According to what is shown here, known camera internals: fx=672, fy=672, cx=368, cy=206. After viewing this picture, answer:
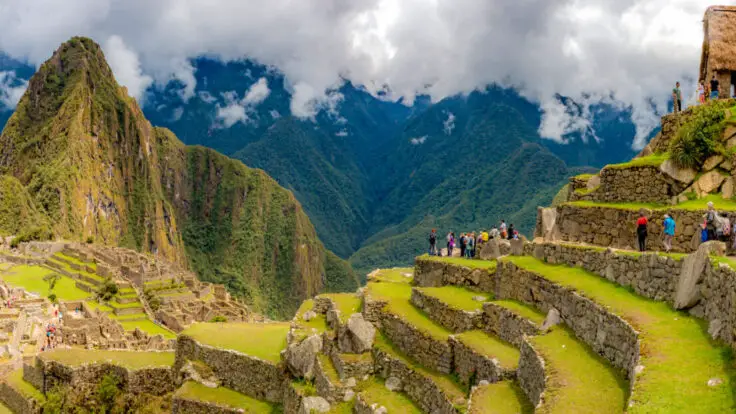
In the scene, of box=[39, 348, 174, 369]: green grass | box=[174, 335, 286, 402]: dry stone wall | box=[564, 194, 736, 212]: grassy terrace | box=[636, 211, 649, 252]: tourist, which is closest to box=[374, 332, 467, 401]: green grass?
box=[174, 335, 286, 402]: dry stone wall

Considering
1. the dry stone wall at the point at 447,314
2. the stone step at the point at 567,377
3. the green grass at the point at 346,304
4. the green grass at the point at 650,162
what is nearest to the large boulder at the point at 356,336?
the green grass at the point at 346,304

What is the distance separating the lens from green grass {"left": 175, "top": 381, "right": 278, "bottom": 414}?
60.1ft

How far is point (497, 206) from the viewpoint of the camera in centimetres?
17538

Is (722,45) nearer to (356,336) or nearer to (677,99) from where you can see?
(677,99)

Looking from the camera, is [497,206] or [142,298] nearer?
[142,298]

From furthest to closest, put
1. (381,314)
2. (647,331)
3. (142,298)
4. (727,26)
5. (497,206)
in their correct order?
1. (497,206)
2. (142,298)
3. (727,26)
4. (381,314)
5. (647,331)

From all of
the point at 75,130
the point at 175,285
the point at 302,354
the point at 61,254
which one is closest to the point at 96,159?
the point at 75,130

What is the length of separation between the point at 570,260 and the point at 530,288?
48.4 inches

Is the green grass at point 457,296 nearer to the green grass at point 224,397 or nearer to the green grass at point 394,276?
the green grass at point 224,397

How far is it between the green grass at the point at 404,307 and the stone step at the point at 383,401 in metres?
1.53

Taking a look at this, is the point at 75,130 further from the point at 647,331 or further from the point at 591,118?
the point at 647,331

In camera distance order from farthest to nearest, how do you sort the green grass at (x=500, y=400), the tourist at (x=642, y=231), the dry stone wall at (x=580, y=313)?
the tourist at (x=642, y=231), the green grass at (x=500, y=400), the dry stone wall at (x=580, y=313)

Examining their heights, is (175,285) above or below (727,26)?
below

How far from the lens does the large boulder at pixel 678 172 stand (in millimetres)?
17656
